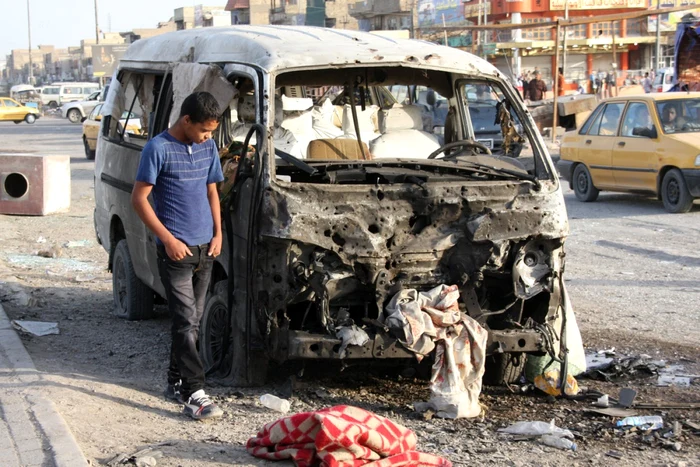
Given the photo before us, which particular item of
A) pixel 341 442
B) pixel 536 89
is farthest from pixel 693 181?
pixel 536 89

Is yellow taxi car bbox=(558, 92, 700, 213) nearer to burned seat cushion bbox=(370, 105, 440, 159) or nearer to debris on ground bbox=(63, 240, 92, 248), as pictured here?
burned seat cushion bbox=(370, 105, 440, 159)

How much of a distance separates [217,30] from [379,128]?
4.32ft

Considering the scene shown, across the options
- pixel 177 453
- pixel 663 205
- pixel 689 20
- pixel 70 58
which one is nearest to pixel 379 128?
pixel 177 453

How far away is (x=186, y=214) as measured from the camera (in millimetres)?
5430

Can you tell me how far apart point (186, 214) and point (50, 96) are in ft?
233

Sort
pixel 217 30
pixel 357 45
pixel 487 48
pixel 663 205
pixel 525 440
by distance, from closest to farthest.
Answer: pixel 525 440 → pixel 357 45 → pixel 217 30 → pixel 663 205 → pixel 487 48

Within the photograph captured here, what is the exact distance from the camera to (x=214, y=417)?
530 cm

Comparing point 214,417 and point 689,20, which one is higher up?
point 689,20

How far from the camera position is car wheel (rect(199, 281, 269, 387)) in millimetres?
5715

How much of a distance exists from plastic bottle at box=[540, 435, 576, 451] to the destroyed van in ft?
2.21

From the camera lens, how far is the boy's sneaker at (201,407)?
5277mm

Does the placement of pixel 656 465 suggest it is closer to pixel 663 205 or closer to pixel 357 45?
pixel 357 45

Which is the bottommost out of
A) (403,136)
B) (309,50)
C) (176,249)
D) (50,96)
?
(176,249)

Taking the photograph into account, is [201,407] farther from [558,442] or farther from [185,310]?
[558,442]
